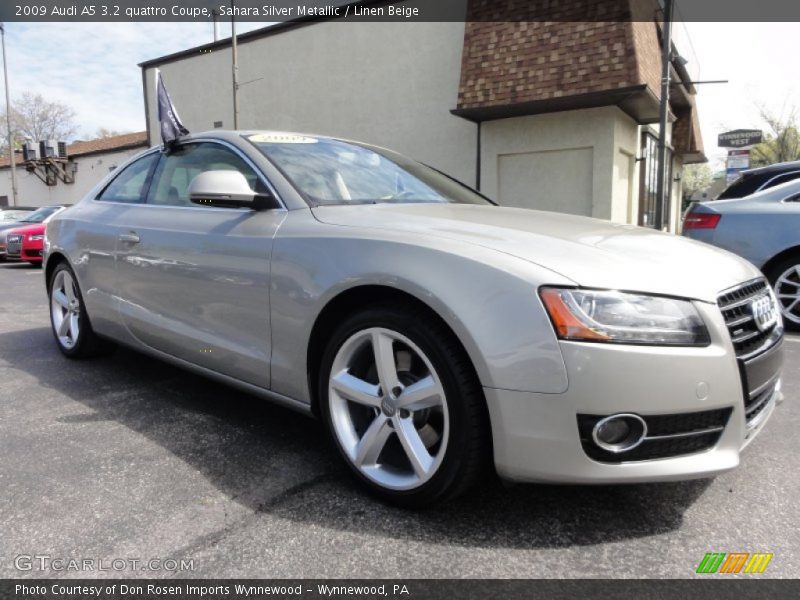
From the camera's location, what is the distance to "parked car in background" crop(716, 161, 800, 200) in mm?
5598

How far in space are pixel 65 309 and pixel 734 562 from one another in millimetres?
4294

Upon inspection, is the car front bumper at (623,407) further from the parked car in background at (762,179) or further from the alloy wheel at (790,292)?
the parked car in background at (762,179)

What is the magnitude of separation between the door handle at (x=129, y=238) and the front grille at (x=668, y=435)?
2599 millimetres

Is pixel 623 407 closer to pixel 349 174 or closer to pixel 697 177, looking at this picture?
pixel 349 174

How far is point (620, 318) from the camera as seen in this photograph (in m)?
1.74

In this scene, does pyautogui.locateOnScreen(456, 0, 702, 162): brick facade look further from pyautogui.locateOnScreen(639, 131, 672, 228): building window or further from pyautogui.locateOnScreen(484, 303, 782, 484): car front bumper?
pyautogui.locateOnScreen(484, 303, 782, 484): car front bumper

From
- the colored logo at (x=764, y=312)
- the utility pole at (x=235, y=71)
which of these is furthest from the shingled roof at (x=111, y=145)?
the colored logo at (x=764, y=312)

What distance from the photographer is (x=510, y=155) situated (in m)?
12.4

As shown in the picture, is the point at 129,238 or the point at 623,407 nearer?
the point at 623,407

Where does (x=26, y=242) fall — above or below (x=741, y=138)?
below

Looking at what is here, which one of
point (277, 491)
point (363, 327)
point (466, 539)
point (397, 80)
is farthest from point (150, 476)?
point (397, 80)

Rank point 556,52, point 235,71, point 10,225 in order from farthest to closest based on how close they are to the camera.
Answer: point 235,71 < point 10,225 < point 556,52

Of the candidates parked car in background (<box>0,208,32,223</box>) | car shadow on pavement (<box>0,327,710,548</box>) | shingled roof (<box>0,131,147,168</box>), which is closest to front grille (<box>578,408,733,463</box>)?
car shadow on pavement (<box>0,327,710,548</box>)

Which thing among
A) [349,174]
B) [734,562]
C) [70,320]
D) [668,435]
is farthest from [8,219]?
[734,562]
